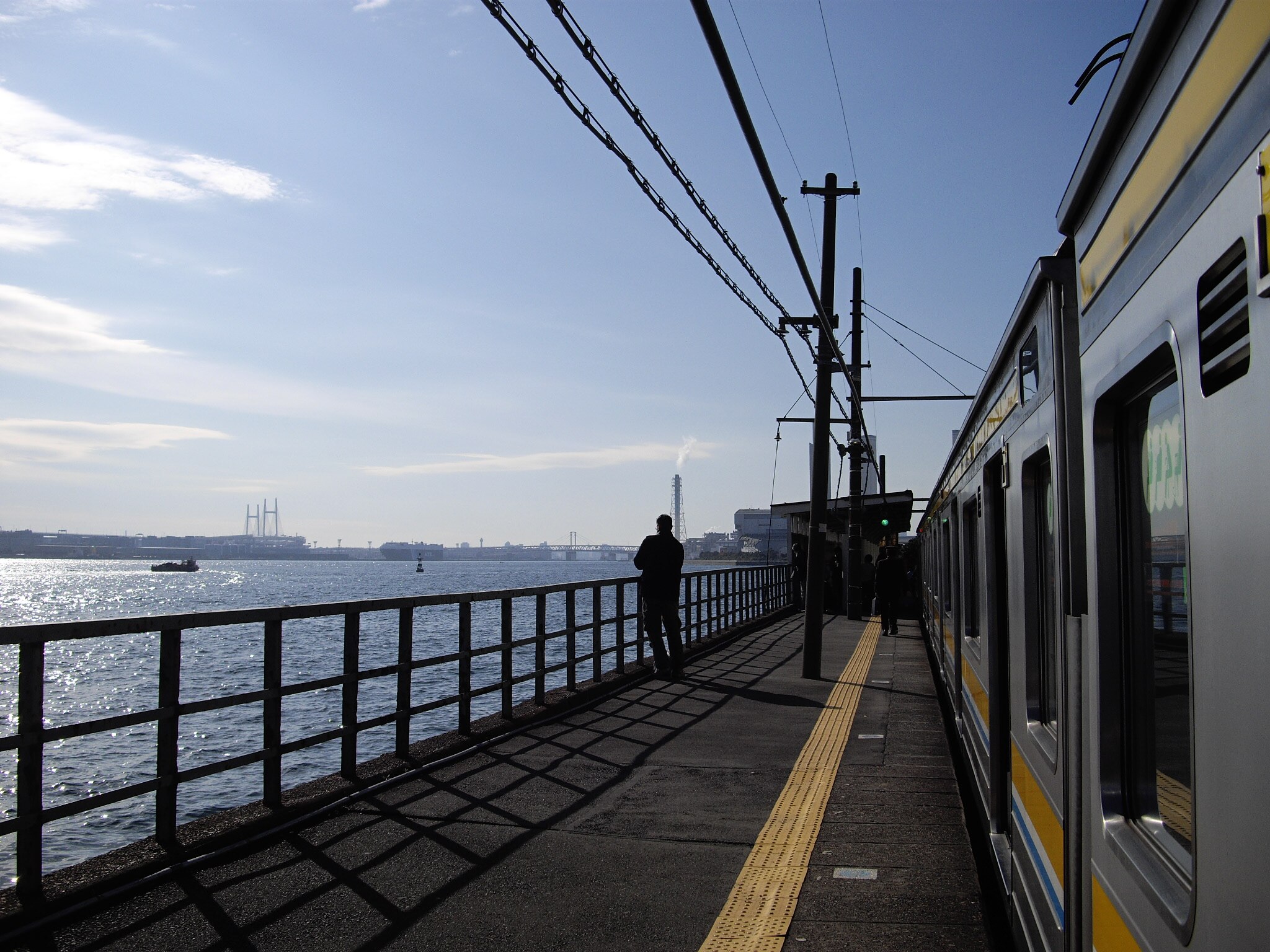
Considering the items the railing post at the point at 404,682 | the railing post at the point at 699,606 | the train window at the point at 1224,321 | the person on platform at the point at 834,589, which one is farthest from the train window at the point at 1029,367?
the person on platform at the point at 834,589

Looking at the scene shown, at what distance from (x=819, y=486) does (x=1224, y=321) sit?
12636 millimetres

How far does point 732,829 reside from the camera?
19.3 feet

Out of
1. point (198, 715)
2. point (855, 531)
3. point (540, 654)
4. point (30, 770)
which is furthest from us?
point (855, 531)

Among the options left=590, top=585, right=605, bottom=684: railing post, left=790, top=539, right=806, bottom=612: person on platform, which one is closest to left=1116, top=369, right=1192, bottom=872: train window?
left=590, top=585, right=605, bottom=684: railing post

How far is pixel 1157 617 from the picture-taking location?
2.16 meters

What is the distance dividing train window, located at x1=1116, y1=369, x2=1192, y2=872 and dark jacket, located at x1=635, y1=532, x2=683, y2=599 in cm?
991

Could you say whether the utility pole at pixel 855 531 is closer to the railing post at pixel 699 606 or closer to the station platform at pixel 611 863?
the railing post at pixel 699 606

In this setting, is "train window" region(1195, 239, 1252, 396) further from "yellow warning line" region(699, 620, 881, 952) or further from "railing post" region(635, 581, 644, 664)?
"railing post" region(635, 581, 644, 664)

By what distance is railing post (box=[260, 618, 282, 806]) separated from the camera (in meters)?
5.94

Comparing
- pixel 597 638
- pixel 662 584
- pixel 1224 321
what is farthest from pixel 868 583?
pixel 1224 321

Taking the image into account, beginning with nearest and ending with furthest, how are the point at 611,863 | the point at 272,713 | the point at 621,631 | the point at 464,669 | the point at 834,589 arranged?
the point at 611,863 < the point at 272,713 < the point at 464,669 < the point at 621,631 < the point at 834,589

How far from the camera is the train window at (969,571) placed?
20.8ft

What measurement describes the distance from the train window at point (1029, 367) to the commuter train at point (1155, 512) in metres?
0.01

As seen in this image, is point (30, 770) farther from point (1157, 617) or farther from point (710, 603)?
point (710, 603)
